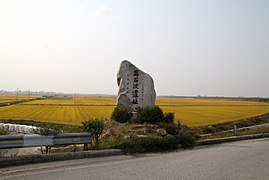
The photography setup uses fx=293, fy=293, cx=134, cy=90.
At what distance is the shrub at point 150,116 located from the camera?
14.2m

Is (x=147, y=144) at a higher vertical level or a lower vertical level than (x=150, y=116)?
lower

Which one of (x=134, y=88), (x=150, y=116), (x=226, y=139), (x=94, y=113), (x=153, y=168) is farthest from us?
(x=94, y=113)

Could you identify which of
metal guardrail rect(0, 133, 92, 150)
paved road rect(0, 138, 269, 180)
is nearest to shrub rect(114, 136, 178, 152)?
paved road rect(0, 138, 269, 180)

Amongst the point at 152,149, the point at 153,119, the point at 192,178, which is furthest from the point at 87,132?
the point at 153,119

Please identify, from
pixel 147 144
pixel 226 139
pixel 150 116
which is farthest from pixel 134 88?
pixel 147 144

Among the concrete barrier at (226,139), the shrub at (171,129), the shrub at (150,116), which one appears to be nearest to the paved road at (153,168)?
the concrete barrier at (226,139)

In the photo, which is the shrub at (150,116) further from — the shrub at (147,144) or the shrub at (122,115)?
the shrub at (147,144)

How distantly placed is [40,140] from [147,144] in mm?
3545

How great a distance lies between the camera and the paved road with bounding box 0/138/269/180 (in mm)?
6391

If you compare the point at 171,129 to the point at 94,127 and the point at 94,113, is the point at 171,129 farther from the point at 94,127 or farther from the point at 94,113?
the point at 94,113

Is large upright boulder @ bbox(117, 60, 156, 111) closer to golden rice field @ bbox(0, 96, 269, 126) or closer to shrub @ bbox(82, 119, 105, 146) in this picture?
golden rice field @ bbox(0, 96, 269, 126)

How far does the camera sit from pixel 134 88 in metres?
16.4

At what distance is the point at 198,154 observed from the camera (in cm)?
956

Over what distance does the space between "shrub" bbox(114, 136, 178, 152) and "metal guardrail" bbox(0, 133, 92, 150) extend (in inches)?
46.1
